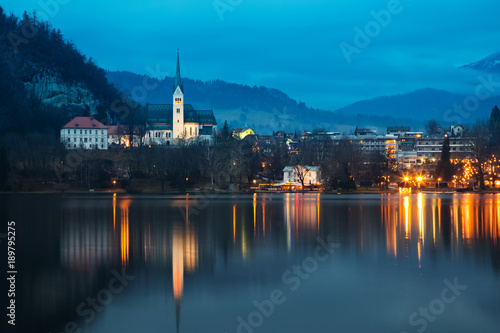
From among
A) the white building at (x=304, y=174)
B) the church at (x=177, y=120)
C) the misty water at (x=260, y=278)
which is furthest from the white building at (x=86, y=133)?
the misty water at (x=260, y=278)

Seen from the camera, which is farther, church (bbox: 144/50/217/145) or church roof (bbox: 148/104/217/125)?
church roof (bbox: 148/104/217/125)

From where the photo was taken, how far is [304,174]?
3959 inches

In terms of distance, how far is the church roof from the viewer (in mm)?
163875

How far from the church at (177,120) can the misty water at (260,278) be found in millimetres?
122629

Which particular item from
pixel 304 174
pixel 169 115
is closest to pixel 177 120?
pixel 169 115

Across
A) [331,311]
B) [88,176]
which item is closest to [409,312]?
[331,311]

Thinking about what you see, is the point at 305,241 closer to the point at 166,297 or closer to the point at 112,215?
the point at 166,297

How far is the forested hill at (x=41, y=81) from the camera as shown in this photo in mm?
131375

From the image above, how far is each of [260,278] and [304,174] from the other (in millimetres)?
81203

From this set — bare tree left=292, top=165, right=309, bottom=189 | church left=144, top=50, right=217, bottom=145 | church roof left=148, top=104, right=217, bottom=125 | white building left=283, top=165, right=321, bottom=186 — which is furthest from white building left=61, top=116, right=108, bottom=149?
bare tree left=292, top=165, right=309, bottom=189

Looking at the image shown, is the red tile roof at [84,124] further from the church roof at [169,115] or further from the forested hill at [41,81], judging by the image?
the church roof at [169,115]

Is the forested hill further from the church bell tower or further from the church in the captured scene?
the church bell tower

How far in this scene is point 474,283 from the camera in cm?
1861

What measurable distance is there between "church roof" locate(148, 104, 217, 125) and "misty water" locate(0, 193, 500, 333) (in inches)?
5076
